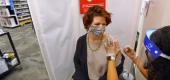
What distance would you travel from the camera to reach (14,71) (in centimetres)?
280

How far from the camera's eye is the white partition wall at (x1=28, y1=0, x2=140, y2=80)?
1403mm

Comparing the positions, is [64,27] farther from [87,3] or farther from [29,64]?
[29,64]

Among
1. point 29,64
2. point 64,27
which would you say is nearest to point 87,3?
point 64,27

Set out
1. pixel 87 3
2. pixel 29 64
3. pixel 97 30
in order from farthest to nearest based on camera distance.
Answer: pixel 29 64
pixel 87 3
pixel 97 30

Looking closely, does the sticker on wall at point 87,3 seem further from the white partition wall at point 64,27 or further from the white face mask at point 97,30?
the white face mask at point 97,30

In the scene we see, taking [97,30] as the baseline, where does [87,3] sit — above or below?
above

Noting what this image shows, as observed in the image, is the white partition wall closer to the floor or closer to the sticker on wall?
the sticker on wall

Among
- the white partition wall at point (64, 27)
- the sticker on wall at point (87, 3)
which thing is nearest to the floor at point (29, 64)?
the white partition wall at point (64, 27)

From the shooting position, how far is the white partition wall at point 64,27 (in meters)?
1.40

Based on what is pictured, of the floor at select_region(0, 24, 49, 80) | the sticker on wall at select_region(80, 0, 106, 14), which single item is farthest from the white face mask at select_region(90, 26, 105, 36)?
the floor at select_region(0, 24, 49, 80)

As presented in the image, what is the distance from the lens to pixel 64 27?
5.10ft

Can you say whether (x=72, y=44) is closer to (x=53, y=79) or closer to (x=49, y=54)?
(x=49, y=54)

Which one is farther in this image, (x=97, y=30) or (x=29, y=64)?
(x=29, y=64)

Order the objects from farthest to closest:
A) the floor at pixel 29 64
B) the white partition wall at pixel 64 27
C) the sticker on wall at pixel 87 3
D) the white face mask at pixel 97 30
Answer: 1. the floor at pixel 29 64
2. the sticker on wall at pixel 87 3
3. the white partition wall at pixel 64 27
4. the white face mask at pixel 97 30
